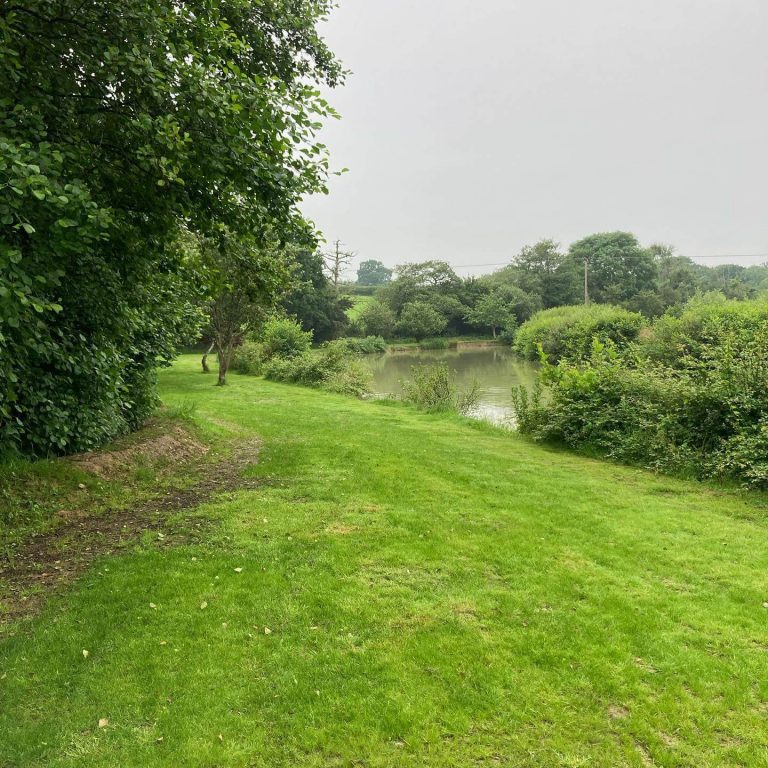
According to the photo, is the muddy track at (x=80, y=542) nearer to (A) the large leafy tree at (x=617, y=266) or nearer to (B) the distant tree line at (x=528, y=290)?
(B) the distant tree line at (x=528, y=290)

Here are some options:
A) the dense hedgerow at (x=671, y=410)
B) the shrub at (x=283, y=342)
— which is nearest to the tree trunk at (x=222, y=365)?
the shrub at (x=283, y=342)

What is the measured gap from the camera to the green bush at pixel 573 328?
3534 cm

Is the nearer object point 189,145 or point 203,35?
point 189,145

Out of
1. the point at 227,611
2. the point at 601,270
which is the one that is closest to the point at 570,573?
the point at 227,611

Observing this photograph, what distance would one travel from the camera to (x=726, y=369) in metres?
8.98

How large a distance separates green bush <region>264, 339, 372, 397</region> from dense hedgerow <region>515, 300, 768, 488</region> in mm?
11033

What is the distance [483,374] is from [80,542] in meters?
31.0

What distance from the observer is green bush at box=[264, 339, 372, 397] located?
2272 cm

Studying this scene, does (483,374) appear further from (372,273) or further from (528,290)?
(372,273)

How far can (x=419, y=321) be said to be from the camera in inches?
2327

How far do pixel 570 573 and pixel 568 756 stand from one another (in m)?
2.15

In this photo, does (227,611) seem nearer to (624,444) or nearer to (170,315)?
(170,315)

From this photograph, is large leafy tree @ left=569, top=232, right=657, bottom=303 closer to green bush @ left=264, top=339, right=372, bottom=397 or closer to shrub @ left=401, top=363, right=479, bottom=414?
green bush @ left=264, top=339, right=372, bottom=397

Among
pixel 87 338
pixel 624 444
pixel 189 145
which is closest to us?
pixel 189 145
